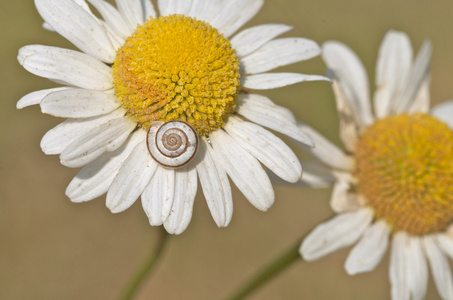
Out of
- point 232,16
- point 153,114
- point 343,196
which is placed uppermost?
point 232,16

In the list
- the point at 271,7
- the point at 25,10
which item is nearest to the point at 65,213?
the point at 25,10

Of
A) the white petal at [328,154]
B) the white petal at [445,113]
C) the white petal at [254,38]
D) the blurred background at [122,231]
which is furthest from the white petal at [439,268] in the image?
the blurred background at [122,231]

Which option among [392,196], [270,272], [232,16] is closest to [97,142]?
[232,16]

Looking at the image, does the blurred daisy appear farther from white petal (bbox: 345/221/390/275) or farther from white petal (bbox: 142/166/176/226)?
white petal (bbox: 142/166/176/226)

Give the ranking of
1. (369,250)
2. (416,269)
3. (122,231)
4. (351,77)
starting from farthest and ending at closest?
(122,231) < (351,77) < (416,269) < (369,250)

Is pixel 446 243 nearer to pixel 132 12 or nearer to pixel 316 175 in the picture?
Answer: pixel 316 175

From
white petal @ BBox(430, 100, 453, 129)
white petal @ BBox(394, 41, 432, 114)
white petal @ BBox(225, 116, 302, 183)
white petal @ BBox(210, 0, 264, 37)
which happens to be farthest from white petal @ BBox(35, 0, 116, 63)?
white petal @ BBox(430, 100, 453, 129)
